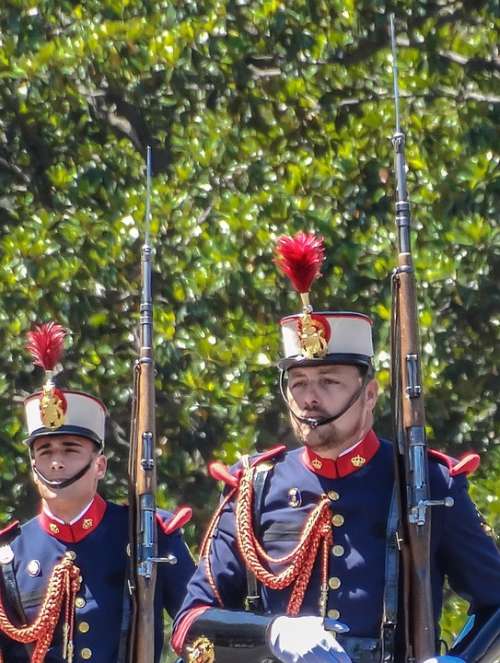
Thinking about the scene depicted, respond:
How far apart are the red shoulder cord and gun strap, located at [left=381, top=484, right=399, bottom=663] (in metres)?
1.41

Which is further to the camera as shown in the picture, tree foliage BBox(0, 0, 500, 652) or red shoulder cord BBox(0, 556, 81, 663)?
tree foliage BBox(0, 0, 500, 652)

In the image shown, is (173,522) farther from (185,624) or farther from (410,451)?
(410,451)

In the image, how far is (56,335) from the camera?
761 centimetres

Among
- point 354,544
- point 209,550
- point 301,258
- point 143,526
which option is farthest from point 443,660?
point 143,526

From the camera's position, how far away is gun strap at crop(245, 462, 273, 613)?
21.0 ft

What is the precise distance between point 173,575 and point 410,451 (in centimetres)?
135

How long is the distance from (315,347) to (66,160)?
378cm

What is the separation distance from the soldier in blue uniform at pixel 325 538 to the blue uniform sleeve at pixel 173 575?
2.47 feet

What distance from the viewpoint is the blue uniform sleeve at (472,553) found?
6238 mm

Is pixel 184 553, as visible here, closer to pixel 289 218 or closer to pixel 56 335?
pixel 56 335

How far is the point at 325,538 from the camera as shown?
638 cm

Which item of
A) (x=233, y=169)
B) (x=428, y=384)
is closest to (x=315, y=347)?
(x=428, y=384)

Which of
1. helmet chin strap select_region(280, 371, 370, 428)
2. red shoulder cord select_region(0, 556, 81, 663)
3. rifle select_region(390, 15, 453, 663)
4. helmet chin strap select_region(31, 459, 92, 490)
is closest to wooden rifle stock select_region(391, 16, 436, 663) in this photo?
rifle select_region(390, 15, 453, 663)

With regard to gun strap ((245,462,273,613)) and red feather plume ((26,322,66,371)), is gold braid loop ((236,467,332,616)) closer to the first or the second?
gun strap ((245,462,273,613))
